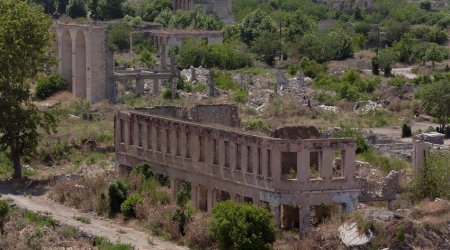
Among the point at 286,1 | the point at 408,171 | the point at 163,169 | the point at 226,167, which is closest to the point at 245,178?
the point at 226,167

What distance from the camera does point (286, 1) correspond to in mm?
111500

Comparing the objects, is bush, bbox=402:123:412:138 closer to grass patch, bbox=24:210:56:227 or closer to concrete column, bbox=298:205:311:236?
concrete column, bbox=298:205:311:236

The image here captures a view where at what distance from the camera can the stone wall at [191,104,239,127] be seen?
37.9 meters

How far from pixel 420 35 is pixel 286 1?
82.6 ft

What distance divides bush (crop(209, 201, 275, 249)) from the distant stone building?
225 ft

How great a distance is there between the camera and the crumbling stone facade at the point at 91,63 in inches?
2172

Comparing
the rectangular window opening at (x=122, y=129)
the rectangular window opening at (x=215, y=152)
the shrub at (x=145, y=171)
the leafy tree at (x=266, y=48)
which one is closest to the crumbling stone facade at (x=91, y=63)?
the rectangular window opening at (x=122, y=129)

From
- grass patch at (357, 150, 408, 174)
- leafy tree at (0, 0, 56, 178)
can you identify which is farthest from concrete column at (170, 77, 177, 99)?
leafy tree at (0, 0, 56, 178)

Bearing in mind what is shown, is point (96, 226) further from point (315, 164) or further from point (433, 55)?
point (433, 55)

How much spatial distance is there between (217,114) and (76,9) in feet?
179

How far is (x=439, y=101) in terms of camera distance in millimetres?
51469

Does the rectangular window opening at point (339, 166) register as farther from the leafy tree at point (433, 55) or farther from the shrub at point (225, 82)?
the leafy tree at point (433, 55)

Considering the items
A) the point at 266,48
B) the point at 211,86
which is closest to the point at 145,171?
the point at 211,86

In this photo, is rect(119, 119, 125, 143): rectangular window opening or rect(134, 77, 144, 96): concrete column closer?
rect(119, 119, 125, 143): rectangular window opening
